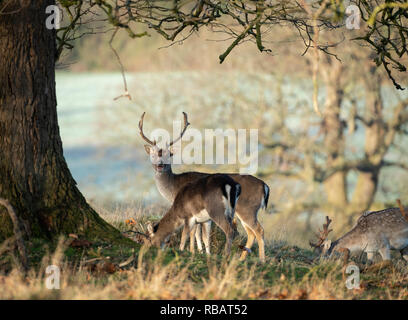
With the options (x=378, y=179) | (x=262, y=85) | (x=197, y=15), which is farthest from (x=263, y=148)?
(x=197, y=15)

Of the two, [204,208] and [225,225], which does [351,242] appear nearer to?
[225,225]

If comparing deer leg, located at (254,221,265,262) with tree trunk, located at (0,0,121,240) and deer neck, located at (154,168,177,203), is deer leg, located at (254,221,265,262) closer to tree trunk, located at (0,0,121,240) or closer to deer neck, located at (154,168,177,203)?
deer neck, located at (154,168,177,203)

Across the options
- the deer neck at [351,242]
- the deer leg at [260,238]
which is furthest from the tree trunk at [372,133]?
the deer leg at [260,238]

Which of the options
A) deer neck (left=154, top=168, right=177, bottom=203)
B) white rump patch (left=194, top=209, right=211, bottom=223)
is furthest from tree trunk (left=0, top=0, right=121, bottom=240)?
deer neck (left=154, top=168, right=177, bottom=203)

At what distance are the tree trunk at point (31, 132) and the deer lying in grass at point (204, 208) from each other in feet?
4.67

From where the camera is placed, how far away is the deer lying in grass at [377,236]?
9.35 m

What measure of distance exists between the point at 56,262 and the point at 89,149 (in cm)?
2912

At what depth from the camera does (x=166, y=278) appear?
629cm

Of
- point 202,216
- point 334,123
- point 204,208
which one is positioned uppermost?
point 334,123

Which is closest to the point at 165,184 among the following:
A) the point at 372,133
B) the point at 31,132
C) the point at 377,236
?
the point at 377,236

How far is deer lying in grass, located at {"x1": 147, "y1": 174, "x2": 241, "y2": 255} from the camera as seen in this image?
8.29m

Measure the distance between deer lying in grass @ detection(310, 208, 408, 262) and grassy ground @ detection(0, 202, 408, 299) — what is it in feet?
5.80

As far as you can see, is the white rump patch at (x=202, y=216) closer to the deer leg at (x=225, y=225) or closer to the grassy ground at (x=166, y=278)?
the deer leg at (x=225, y=225)

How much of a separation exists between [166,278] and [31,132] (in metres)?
2.10
